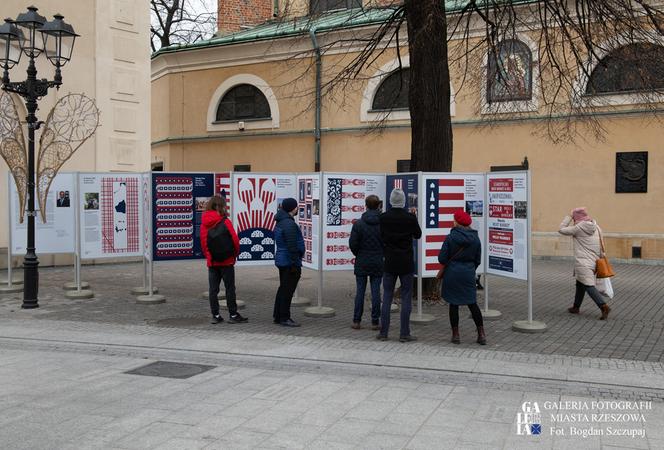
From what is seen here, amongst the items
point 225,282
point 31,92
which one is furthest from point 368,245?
point 31,92

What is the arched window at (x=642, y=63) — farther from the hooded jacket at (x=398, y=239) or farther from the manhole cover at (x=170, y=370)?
the manhole cover at (x=170, y=370)

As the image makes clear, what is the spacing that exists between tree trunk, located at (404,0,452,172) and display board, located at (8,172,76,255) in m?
6.97

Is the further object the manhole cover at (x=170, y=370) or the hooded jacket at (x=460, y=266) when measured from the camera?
the hooded jacket at (x=460, y=266)

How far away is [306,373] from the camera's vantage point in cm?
735

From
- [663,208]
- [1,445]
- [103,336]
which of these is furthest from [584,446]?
[663,208]

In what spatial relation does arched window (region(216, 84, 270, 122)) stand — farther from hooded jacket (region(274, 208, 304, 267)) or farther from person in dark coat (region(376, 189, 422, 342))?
person in dark coat (region(376, 189, 422, 342))

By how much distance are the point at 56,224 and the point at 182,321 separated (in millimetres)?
4679

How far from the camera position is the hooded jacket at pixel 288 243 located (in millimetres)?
9711

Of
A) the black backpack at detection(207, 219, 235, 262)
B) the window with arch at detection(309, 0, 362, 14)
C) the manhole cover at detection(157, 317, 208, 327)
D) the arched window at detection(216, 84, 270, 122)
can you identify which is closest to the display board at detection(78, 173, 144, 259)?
the manhole cover at detection(157, 317, 208, 327)

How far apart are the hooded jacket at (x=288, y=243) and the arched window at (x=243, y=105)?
48.9ft

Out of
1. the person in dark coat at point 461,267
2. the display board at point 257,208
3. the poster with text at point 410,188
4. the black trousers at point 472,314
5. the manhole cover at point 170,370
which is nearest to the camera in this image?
the manhole cover at point 170,370

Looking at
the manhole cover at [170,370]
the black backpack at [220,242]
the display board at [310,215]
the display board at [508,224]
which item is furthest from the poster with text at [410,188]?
the manhole cover at [170,370]

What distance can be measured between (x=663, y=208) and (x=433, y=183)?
35.6ft

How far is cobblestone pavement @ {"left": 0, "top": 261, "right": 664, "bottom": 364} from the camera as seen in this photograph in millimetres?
8734
